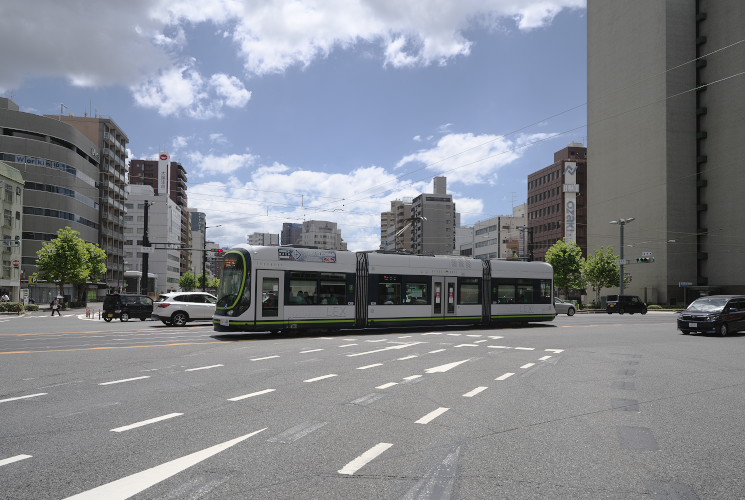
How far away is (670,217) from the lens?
68625 mm

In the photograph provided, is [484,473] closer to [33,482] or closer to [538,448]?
[538,448]

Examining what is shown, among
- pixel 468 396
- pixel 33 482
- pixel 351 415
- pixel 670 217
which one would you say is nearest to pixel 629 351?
pixel 468 396

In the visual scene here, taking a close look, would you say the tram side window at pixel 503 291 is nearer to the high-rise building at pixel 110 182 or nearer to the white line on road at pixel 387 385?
the white line on road at pixel 387 385

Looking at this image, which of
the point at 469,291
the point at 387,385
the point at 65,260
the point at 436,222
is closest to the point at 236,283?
the point at 469,291

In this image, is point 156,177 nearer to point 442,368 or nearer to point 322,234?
point 322,234

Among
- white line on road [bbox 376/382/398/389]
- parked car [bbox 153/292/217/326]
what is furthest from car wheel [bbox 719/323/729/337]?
parked car [bbox 153/292/217/326]

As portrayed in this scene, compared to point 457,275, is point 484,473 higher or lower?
lower

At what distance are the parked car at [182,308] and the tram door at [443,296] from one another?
1204 centimetres

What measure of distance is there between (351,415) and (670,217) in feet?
239

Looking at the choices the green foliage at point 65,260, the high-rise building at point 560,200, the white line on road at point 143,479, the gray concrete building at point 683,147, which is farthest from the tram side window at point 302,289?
the high-rise building at point 560,200

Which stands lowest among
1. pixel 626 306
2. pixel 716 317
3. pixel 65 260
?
pixel 626 306

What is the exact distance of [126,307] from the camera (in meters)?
33.3

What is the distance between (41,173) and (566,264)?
236 ft

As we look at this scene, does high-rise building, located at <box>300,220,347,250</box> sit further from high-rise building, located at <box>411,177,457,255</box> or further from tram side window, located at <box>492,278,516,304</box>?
tram side window, located at <box>492,278,516,304</box>
